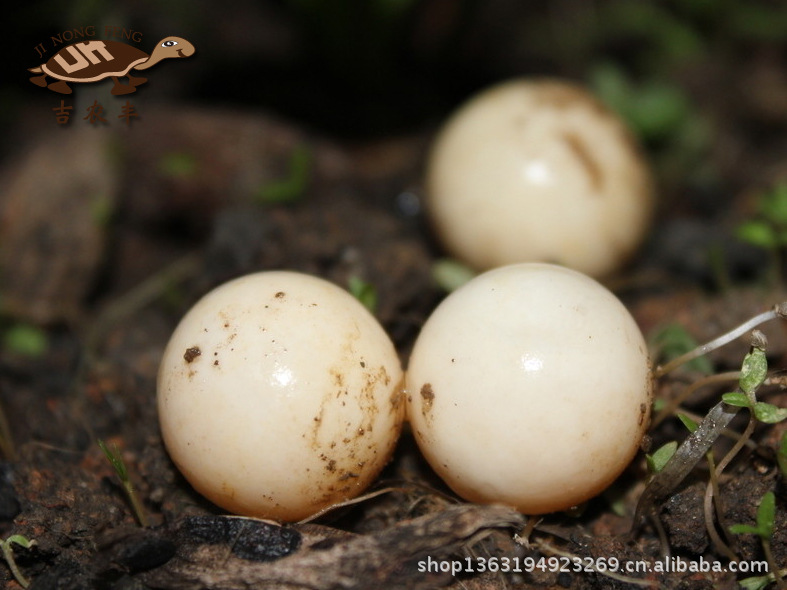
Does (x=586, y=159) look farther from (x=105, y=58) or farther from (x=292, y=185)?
(x=105, y=58)

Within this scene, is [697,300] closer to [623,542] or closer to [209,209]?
[623,542]

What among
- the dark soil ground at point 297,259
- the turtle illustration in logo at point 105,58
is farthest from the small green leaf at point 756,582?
the turtle illustration in logo at point 105,58

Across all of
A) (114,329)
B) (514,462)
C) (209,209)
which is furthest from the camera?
(209,209)

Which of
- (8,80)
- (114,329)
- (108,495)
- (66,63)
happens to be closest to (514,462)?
(108,495)

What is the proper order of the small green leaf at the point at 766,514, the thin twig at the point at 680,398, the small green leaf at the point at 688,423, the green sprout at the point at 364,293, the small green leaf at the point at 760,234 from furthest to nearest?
1. the small green leaf at the point at 760,234
2. the green sprout at the point at 364,293
3. the thin twig at the point at 680,398
4. the small green leaf at the point at 688,423
5. the small green leaf at the point at 766,514

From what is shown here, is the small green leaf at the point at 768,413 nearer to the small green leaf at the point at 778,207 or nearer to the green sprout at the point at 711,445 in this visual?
the green sprout at the point at 711,445

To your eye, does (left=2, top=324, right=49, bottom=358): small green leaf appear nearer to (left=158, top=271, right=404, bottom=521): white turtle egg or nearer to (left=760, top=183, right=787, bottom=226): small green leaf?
(left=158, top=271, right=404, bottom=521): white turtle egg

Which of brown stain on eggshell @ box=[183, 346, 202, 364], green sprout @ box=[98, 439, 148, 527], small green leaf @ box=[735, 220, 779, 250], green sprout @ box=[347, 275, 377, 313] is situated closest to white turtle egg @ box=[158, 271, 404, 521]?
brown stain on eggshell @ box=[183, 346, 202, 364]
